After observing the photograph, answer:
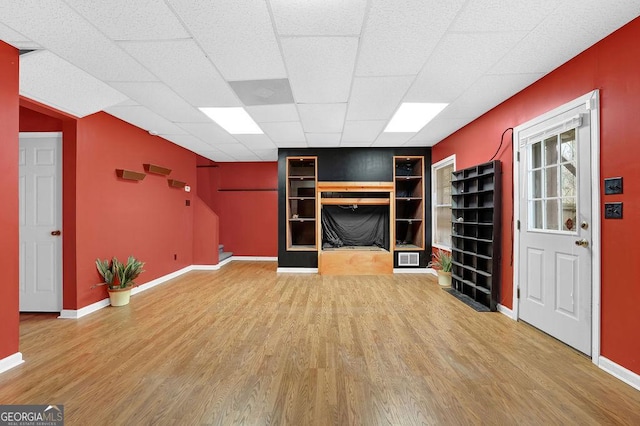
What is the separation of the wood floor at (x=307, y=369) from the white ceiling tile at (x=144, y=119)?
2484mm

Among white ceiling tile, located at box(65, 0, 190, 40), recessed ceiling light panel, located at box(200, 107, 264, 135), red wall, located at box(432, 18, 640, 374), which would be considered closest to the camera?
white ceiling tile, located at box(65, 0, 190, 40)

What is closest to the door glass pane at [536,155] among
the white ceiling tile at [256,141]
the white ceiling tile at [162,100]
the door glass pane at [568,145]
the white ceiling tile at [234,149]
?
the door glass pane at [568,145]

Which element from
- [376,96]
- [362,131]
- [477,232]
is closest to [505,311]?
[477,232]

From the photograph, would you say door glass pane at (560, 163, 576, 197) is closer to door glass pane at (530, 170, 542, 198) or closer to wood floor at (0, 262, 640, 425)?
door glass pane at (530, 170, 542, 198)

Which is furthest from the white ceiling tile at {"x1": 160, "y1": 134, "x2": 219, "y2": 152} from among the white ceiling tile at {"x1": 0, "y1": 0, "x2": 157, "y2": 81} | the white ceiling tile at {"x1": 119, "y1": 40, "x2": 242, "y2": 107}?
the white ceiling tile at {"x1": 0, "y1": 0, "x2": 157, "y2": 81}

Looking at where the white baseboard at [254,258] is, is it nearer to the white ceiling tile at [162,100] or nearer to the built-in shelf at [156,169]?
the built-in shelf at [156,169]

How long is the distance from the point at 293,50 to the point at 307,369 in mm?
2479

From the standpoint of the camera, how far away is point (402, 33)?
83.8 inches

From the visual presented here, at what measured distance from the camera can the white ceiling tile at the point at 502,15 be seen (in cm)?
183

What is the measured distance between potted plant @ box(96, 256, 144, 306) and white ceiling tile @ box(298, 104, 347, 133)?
3.04 m

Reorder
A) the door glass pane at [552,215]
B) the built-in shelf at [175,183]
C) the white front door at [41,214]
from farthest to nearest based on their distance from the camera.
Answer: the built-in shelf at [175,183], the white front door at [41,214], the door glass pane at [552,215]

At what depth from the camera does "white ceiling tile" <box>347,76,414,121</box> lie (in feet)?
9.47

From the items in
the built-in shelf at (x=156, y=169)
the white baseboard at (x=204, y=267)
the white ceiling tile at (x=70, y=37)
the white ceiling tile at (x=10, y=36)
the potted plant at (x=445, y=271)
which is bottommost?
the white baseboard at (x=204, y=267)

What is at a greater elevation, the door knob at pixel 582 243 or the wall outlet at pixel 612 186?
the wall outlet at pixel 612 186
